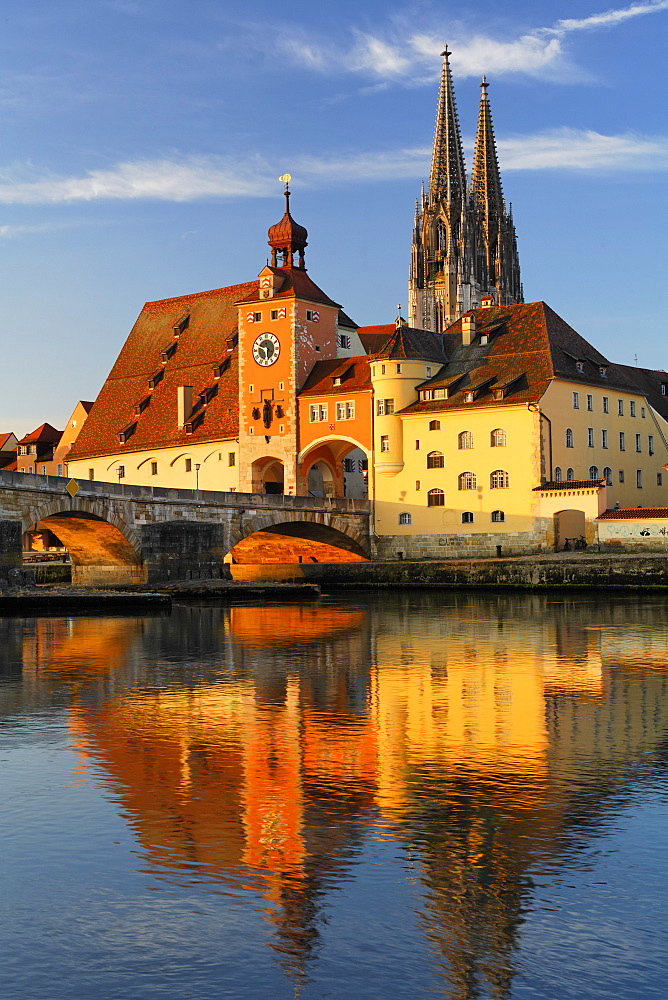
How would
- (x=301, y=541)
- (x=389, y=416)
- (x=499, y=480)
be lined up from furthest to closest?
(x=301, y=541), (x=389, y=416), (x=499, y=480)

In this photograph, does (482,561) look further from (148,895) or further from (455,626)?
(148,895)

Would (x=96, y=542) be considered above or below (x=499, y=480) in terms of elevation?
below

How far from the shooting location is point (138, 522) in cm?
5234

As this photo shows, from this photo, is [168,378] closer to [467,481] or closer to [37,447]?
[37,447]

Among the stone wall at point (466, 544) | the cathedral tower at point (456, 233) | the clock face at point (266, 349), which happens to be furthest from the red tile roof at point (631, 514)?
the cathedral tower at point (456, 233)

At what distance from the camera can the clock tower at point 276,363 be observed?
70688mm

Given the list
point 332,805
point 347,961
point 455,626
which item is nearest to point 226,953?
point 347,961

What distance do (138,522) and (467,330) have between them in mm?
23860

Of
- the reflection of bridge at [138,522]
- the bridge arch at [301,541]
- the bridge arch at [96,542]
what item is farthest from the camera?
the bridge arch at [301,541]

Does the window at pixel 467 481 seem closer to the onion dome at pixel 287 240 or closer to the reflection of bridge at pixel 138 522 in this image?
the reflection of bridge at pixel 138 522

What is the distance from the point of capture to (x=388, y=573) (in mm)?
60250

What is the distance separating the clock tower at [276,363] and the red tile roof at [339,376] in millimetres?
539

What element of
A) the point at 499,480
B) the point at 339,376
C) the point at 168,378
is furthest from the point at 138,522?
the point at 168,378

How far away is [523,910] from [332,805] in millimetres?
3245
